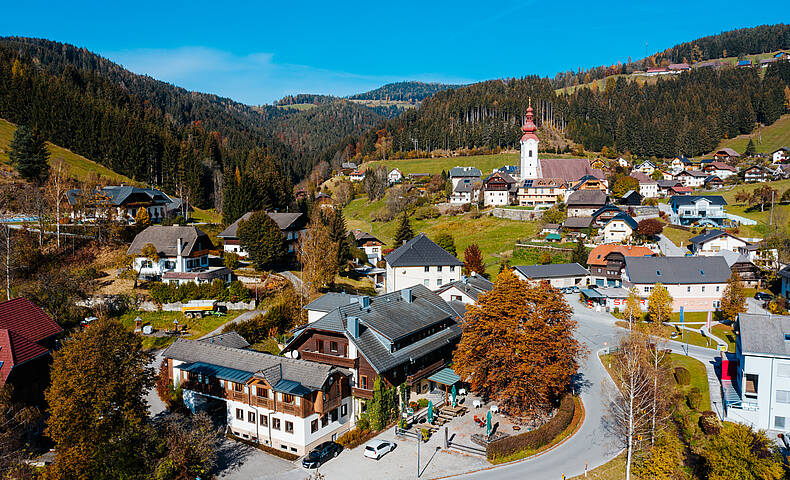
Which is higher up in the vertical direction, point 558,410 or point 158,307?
point 158,307

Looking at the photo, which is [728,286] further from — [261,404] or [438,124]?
[438,124]

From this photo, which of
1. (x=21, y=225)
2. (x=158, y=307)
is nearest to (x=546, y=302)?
(x=158, y=307)

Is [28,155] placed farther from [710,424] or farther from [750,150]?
[750,150]

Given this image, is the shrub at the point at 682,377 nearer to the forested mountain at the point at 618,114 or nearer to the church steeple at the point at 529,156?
the church steeple at the point at 529,156

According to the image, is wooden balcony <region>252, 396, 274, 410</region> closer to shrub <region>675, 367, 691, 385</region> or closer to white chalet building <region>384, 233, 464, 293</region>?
white chalet building <region>384, 233, 464, 293</region>

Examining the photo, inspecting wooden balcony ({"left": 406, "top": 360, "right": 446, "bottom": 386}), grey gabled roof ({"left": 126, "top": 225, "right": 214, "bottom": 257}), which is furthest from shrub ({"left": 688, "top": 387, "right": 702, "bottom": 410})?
grey gabled roof ({"left": 126, "top": 225, "right": 214, "bottom": 257})

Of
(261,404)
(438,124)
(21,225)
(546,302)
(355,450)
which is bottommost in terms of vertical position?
(355,450)
